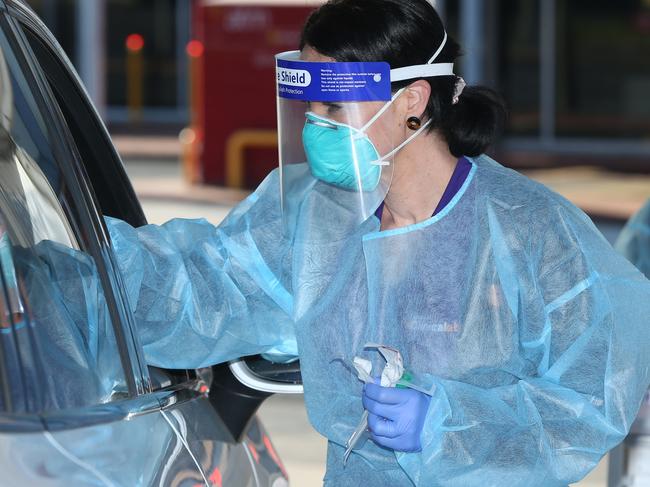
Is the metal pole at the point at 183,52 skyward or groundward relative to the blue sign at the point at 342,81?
groundward

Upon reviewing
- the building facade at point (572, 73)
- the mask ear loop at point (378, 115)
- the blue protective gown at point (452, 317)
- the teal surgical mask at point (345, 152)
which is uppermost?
the mask ear loop at point (378, 115)

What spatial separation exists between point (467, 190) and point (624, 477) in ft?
4.23

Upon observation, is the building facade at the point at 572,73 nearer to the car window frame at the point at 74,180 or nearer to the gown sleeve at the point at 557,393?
the gown sleeve at the point at 557,393

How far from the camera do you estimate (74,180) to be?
1.96 metres

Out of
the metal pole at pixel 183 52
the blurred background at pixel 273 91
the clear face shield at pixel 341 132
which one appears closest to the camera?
the clear face shield at pixel 341 132

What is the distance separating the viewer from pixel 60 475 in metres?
1.71

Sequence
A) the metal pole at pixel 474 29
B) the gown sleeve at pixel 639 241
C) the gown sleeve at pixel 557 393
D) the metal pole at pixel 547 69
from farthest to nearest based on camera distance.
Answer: the metal pole at pixel 547 69 < the metal pole at pixel 474 29 < the gown sleeve at pixel 639 241 < the gown sleeve at pixel 557 393

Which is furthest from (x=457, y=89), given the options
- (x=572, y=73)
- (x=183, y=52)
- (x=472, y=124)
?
(x=183, y=52)

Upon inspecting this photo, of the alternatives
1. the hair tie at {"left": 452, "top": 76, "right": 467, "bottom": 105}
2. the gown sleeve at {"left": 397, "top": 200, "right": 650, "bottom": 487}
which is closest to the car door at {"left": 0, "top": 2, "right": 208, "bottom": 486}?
the gown sleeve at {"left": 397, "top": 200, "right": 650, "bottom": 487}

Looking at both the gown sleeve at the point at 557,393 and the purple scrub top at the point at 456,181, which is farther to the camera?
the purple scrub top at the point at 456,181

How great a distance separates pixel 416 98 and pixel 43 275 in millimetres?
747

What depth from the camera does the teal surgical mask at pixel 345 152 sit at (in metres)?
2.22

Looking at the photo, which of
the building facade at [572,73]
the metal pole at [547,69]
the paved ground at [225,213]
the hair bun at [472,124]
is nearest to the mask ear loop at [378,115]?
the hair bun at [472,124]

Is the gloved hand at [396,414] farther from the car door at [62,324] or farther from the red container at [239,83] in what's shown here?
the red container at [239,83]
